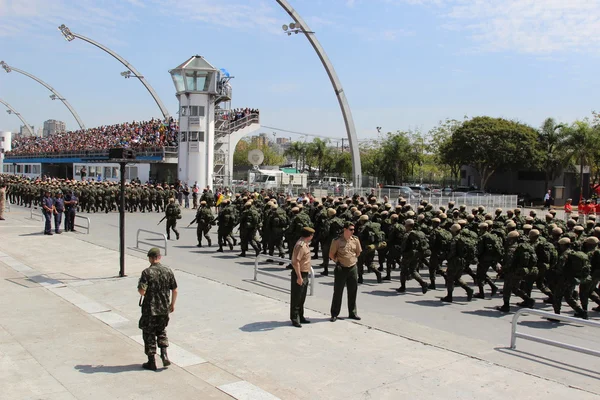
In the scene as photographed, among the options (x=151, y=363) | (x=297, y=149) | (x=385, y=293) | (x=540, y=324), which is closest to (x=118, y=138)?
(x=297, y=149)

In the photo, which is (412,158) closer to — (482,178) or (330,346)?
(482,178)

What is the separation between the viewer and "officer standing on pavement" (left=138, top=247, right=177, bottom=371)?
22.7 ft

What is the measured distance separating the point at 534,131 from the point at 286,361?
48.4 m

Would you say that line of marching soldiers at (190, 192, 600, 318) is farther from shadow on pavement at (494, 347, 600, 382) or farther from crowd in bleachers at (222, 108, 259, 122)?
crowd in bleachers at (222, 108, 259, 122)

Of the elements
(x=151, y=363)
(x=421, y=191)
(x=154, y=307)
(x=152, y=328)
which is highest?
(x=421, y=191)

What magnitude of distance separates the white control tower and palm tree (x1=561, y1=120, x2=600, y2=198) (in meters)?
28.6

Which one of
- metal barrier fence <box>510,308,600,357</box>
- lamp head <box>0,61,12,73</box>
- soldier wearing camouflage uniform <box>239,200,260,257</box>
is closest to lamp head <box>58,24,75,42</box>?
lamp head <box>0,61,12,73</box>

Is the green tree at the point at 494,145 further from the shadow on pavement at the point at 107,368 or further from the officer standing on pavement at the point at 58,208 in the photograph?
the shadow on pavement at the point at 107,368

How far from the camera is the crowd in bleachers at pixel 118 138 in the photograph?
45719mm

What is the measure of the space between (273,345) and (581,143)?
43.9 metres

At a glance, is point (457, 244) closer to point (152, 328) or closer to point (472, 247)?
point (472, 247)

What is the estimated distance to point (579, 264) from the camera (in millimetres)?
9695

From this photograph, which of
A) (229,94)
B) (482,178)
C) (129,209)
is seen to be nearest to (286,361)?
(129,209)

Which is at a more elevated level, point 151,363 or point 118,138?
point 118,138
